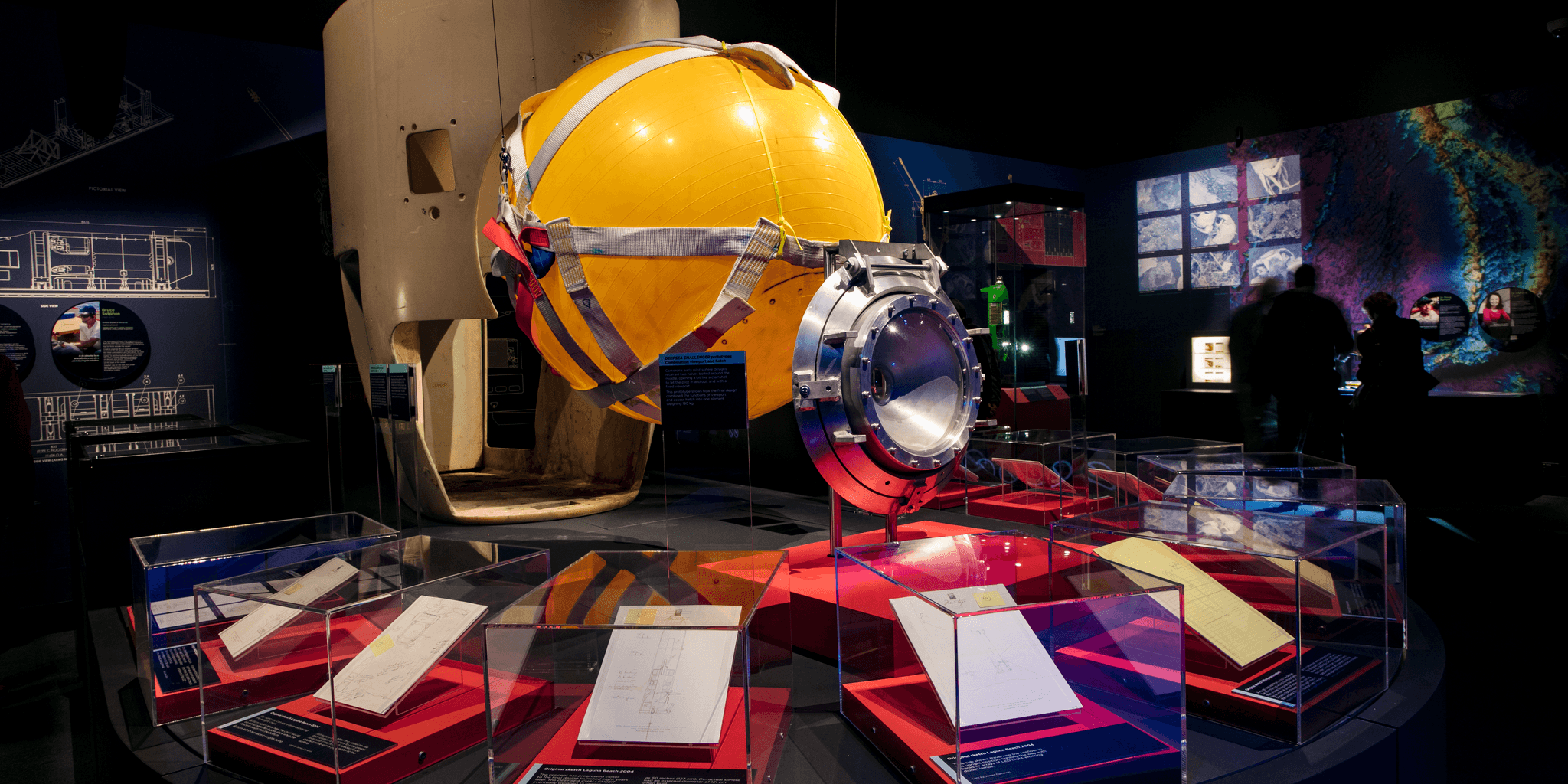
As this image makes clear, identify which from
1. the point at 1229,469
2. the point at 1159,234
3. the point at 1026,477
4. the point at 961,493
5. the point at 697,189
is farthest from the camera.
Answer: the point at 1159,234

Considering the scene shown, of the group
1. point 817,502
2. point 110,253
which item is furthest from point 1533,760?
point 110,253

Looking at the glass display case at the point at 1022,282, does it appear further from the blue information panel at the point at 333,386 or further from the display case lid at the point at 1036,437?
the blue information panel at the point at 333,386

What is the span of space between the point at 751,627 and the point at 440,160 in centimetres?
306

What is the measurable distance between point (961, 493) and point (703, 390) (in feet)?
7.00

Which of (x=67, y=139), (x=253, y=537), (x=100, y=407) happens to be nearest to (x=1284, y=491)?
(x=253, y=537)

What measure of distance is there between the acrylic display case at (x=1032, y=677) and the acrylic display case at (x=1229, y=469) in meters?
1.64

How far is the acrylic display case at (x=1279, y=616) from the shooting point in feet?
6.12

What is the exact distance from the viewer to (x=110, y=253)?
479 cm

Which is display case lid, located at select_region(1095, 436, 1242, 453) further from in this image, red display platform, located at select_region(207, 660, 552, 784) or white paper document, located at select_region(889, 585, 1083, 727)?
red display platform, located at select_region(207, 660, 552, 784)

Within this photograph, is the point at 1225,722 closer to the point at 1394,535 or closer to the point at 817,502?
the point at 1394,535

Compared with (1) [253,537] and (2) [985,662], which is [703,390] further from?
(1) [253,537]

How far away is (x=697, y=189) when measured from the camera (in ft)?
8.52

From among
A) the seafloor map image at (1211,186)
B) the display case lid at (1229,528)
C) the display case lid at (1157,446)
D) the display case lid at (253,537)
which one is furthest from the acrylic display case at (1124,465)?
the seafloor map image at (1211,186)

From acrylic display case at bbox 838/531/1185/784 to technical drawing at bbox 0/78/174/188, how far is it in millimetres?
5233
